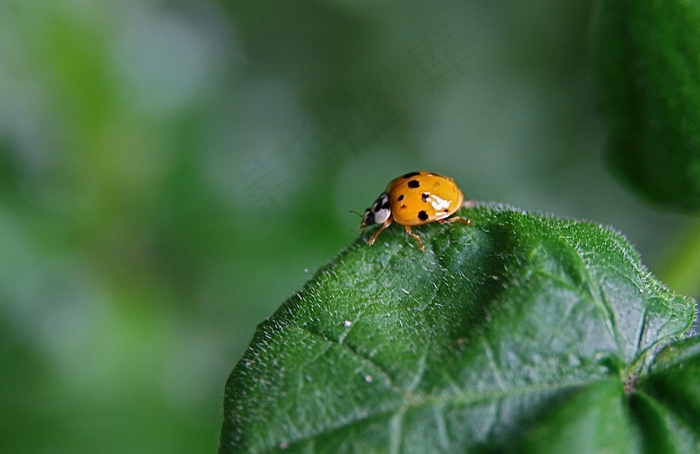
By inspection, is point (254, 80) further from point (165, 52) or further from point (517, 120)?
point (517, 120)

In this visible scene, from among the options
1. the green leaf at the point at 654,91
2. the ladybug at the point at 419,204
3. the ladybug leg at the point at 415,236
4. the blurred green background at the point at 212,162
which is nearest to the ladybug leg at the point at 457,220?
the ladybug at the point at 419,204

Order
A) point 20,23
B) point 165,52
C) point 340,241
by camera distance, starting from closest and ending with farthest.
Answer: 1. point 20,23
2. point 340,241
3. point 165,52

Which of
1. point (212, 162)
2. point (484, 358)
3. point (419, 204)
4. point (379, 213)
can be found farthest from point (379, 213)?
point (212, 162)

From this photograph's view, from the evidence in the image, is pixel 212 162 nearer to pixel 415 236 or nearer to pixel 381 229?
pixel 381 229

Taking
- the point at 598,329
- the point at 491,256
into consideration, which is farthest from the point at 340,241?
the point at 598,329

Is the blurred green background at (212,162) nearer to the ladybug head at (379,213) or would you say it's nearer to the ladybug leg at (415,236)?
the ladybug head at (379,213)

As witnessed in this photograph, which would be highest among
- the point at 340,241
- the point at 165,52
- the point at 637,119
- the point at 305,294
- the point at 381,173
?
the point at 165,52

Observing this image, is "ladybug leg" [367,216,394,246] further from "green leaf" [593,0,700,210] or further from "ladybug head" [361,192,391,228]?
"green leaf" [593,0,700,210]

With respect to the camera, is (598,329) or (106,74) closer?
(598,329)
